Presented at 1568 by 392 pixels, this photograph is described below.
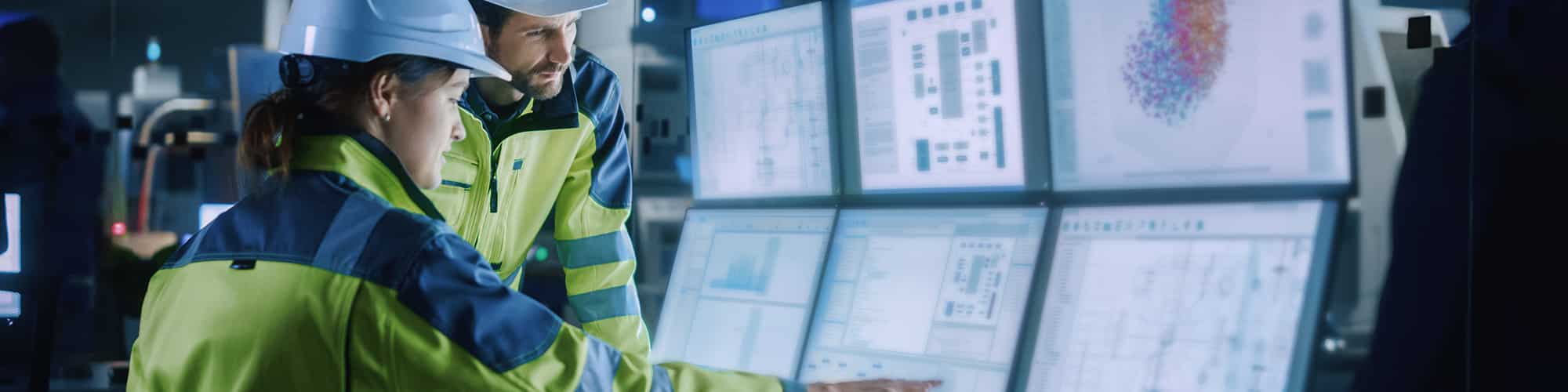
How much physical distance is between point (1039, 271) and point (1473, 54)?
1.94 ft

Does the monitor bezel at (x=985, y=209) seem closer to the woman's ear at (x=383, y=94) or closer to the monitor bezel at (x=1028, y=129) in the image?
the monitor bezel at (x=1028, y=129)

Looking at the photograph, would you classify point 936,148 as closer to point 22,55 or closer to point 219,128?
point 219,128

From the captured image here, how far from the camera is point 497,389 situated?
139 centimetres

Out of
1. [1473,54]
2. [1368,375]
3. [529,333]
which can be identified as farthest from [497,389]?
A: [1473,54]

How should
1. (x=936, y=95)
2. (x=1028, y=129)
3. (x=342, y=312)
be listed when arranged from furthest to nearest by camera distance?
(x=936, y=95)
(x=1028, y=129)
(x=342, y=312)

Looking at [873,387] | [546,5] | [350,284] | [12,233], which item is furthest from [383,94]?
[12,233]

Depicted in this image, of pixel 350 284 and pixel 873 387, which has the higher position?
pixel 350 284

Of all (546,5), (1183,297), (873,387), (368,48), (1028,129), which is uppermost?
(546,5)

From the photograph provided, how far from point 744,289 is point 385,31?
850mm

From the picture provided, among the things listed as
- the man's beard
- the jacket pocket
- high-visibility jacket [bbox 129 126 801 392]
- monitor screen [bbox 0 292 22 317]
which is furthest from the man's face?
monitor screen [bbox 0 292 22 317]

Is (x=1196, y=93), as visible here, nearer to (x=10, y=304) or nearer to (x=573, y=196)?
(x=573, y=196)

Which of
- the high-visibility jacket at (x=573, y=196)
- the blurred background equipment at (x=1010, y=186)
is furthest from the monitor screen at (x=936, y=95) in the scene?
the high-visibility jacket at (x=573, y=196)

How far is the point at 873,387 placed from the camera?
5.51 ft

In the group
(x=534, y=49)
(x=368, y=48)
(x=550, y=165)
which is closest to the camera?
(x=368, y=48)
